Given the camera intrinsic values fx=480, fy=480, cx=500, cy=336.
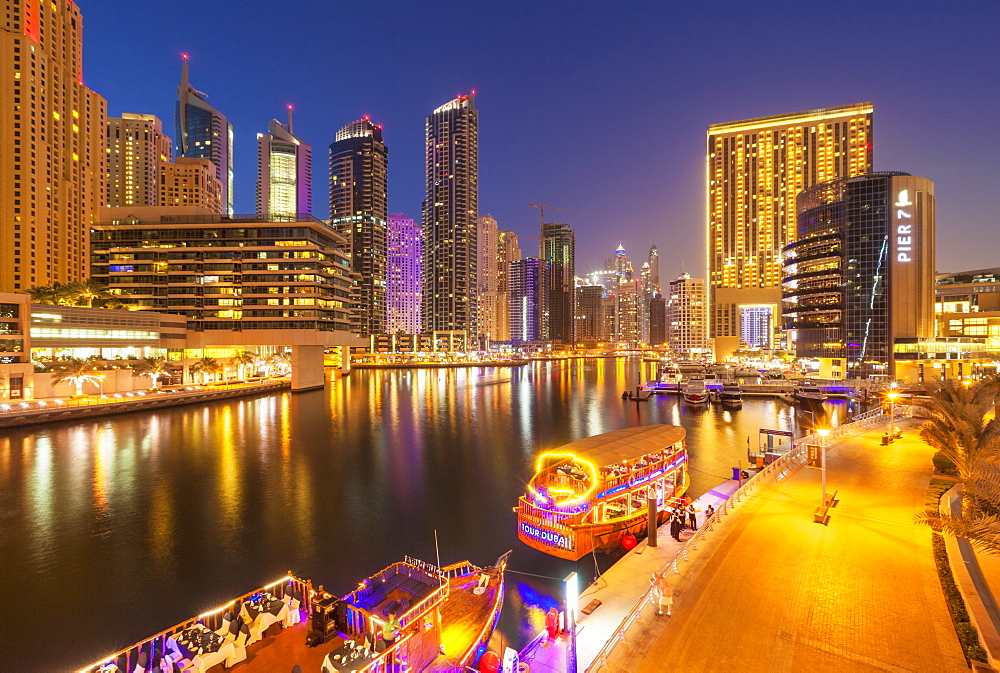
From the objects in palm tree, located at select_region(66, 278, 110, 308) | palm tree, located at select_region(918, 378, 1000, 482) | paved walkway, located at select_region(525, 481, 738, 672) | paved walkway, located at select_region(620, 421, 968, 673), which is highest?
palm tree, located at select_region(66, 278, 110, 308)

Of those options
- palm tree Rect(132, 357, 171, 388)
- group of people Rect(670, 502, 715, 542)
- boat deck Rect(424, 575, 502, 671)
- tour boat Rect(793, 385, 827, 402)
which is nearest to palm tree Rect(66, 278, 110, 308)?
palm tree Rect(132, 357, 171, 388)

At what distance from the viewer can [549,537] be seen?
21.1 metres

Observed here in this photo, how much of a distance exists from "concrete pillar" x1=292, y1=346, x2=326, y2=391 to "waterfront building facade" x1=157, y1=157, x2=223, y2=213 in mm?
118266

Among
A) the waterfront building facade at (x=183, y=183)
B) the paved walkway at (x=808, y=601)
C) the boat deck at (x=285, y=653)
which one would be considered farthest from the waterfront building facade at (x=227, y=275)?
the waterfront building facade at (x=183, y=183)

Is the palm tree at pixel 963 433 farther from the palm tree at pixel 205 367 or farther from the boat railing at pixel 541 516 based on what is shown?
the palm tree at pixel 205 367

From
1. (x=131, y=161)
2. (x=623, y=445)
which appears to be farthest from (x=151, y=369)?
(x=131, y=161)

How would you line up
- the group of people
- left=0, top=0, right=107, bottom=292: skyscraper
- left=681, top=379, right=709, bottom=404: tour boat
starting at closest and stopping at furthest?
the group of people < left=681, top=379, right=709, bottom=404: tour boat < left=0, top=0, right=107, bottom=292: skyscraper

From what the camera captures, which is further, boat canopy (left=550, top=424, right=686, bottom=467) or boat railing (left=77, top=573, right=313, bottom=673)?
boat canopy (left=550, top=424, right=686, bottom=467)

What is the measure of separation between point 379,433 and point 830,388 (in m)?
76.1

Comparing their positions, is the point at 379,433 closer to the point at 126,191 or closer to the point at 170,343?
the point at 170,343

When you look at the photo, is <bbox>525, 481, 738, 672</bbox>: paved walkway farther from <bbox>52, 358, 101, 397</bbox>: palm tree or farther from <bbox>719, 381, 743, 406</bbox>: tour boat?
<bbox>52, 358, 101, 397</bbox>: palm tree

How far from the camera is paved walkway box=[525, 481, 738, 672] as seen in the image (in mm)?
11750

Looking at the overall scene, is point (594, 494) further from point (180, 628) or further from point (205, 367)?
point (205, 367)

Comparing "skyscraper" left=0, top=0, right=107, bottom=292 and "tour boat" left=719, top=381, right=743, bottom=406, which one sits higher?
"skyscraper" left=0, top=0, right=107, bottom=292
